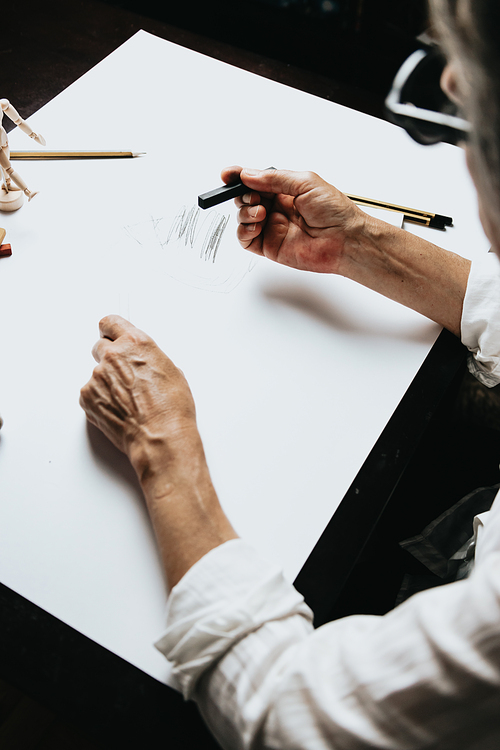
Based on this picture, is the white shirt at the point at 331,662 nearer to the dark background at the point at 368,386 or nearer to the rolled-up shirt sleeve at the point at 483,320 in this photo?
the dark background at the point at 368,386

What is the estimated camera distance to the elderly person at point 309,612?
1.47 feet

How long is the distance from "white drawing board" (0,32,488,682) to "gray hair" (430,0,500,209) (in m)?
0.39

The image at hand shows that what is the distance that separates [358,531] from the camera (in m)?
0.69

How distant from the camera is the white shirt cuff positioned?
1.85ft

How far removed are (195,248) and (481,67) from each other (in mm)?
557

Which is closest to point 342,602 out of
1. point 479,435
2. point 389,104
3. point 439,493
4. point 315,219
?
point 439,493

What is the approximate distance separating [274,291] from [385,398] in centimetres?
25

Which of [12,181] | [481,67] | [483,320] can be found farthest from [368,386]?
[12,181]

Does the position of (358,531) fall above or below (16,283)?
below

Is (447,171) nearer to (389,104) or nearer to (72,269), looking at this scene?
(389,104)

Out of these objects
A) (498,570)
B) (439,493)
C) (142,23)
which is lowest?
(439,493)

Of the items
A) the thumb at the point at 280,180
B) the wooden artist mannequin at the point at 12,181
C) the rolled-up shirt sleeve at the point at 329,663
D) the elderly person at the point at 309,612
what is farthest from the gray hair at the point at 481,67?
the wooden artist mannequin at the point at 12,181

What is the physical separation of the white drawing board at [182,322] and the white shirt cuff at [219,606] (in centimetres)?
5

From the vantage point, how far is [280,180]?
0.92m
